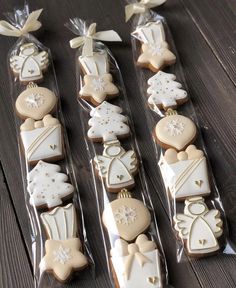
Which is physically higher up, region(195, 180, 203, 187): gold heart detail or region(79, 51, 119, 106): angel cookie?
region(79, 51, 119, 106): angel cookie

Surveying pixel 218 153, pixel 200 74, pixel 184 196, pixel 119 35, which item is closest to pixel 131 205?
pixel 184 196

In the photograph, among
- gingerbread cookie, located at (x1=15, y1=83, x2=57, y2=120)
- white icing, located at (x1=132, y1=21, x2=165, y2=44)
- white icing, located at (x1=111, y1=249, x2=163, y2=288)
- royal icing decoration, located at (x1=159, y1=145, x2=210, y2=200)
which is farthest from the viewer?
white icing, located at (x1=132, y1=21, x2=165, y2=44)

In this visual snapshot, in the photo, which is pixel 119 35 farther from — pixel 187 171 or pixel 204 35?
pixel 187 171

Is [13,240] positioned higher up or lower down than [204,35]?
lower down

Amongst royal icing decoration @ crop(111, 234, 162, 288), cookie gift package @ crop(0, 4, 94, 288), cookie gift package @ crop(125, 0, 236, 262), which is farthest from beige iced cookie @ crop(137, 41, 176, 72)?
royal icing decoration @ crop(111, 234, 162, 288)

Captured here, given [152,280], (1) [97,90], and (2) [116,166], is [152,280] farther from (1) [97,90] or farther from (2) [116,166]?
(1) [97,90]

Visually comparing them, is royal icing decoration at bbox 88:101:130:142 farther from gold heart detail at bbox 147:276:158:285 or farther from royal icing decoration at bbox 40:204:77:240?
gold heart detail at bbox 147:276:158:285

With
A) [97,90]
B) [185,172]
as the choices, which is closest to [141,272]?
[185,172]

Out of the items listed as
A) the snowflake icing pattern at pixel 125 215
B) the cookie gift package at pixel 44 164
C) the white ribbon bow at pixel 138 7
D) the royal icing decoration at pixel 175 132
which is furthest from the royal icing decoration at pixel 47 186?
the white ribbon bow at pixel 138 7
